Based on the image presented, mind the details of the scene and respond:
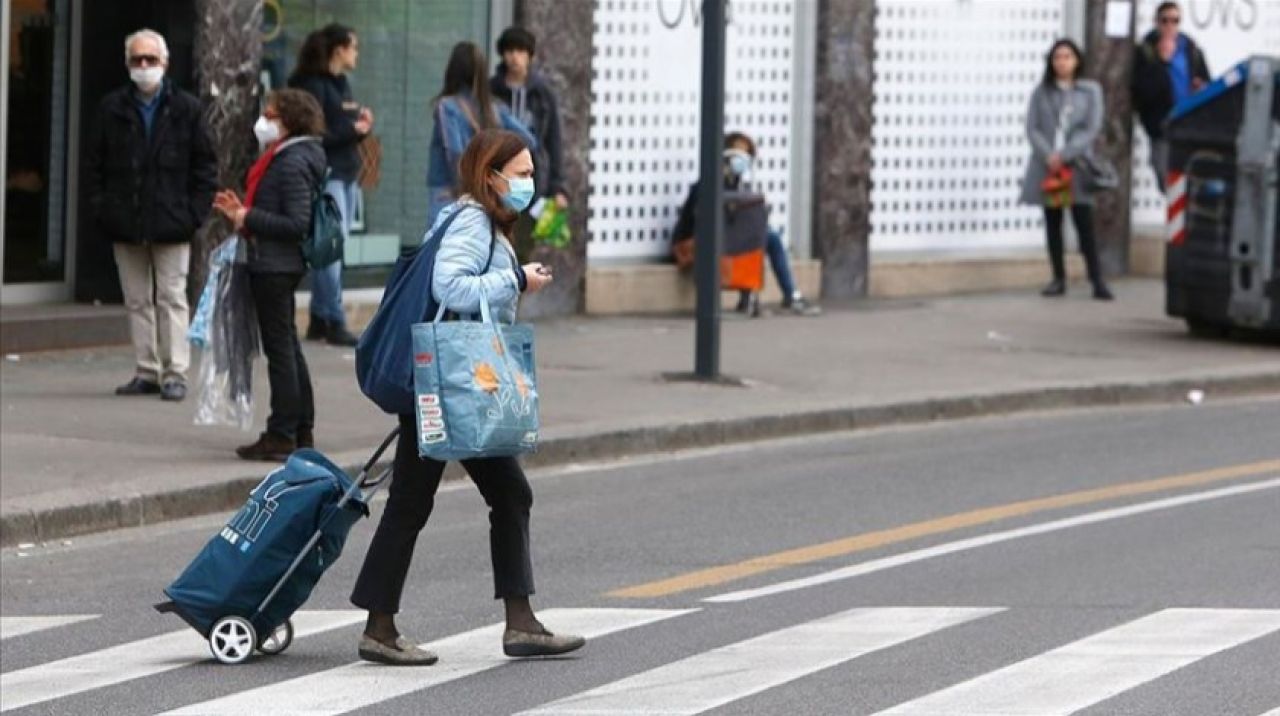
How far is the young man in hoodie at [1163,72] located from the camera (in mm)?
22875

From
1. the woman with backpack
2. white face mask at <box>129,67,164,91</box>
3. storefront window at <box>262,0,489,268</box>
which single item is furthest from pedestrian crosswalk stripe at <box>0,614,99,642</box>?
storefront window at <box>262,0,489,268</box>

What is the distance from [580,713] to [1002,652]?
4.97ft

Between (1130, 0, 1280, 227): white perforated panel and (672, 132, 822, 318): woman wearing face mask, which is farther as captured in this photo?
(1130, 0, 1280, 227): white perforated panel

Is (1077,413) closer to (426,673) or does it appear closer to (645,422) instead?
(645,422)

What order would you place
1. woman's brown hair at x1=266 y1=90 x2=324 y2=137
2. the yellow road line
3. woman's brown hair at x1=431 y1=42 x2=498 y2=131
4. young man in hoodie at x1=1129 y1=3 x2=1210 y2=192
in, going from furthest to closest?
young man in hoodie at x1=1129 y1=3 x2=1210 y2=192
woman's brown hair at x1=431 y1=42 x2=498 y2=131
woman's brown hair at x1=266 y1=90 x2=324 y2=137
the yellow road line

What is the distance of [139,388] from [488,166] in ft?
21.2

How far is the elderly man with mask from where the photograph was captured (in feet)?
46.0

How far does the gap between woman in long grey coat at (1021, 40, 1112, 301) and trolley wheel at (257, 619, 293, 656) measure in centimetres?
1391

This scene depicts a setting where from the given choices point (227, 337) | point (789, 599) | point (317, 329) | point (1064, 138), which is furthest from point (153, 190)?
point (1064, 138)

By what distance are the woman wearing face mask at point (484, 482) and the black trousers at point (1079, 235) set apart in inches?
540

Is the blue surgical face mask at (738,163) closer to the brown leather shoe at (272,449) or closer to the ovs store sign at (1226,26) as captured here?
the ovs store sign at (1226,26)

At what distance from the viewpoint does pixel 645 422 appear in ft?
46.2

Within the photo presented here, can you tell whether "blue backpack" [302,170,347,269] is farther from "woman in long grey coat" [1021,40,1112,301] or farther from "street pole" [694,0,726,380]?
"woman in long grey coat" [1021,40,1112,301]

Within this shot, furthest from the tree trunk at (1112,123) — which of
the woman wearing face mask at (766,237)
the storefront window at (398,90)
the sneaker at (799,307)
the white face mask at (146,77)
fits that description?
the white face mask at (146,77)
